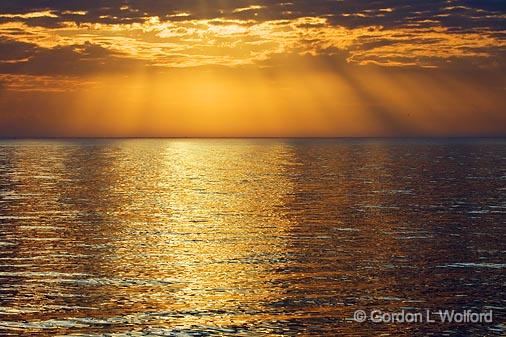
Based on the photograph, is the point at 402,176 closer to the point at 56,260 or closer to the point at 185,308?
the point at 56,260

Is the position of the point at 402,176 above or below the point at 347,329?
below

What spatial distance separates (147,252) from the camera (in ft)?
141

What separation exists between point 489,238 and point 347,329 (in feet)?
80.6

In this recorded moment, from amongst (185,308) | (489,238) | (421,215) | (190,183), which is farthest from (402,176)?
(185,308)

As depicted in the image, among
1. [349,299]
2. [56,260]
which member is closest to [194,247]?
[56,260]

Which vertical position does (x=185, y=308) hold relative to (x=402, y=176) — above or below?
above

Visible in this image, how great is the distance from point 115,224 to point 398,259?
2419 centimetres

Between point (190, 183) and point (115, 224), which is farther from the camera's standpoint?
point (190, 183)

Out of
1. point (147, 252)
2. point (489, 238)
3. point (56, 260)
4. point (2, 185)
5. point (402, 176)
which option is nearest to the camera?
point (56, 260)

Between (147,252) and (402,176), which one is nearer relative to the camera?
(147,252)

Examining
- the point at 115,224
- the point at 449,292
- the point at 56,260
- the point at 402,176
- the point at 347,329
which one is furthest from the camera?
the point at 402,176

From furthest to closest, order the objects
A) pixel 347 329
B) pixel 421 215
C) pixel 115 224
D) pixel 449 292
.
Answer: pixel 421 215
pixel 115 224
pixel 449 292
pixel 347 329

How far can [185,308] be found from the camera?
29.8 metres

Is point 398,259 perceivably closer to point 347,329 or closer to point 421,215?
point 347,329
